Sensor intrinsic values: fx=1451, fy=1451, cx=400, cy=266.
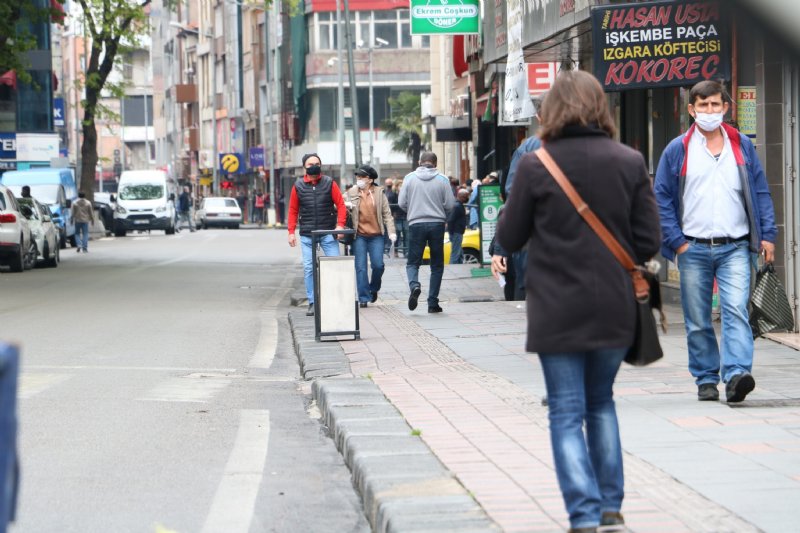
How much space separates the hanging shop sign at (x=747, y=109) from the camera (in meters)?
12.7

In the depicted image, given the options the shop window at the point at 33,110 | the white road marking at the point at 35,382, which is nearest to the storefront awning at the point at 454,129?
the white road marking at the point at 35,382

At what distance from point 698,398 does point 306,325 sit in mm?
7292

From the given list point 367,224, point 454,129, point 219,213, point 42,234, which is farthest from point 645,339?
point 219,213

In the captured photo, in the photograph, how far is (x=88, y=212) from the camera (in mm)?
40656

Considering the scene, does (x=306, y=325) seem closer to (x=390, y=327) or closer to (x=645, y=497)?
(x=390, y=327)

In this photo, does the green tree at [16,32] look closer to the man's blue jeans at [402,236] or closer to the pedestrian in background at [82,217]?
the pedestrian in background at [82,217]

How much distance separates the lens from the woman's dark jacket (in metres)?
4.67

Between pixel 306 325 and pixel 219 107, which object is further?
pixel 219 107

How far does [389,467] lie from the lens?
643 cm

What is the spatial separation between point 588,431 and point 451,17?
2200 cm

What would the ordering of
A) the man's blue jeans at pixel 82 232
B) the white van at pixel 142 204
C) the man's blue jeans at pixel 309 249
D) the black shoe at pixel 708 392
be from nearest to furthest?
the black shoe at pixel 708 392
the man's blue jeans at pixel 309 249
the man's blue jeans at pixel 82 232
the white van at pixel 142 204

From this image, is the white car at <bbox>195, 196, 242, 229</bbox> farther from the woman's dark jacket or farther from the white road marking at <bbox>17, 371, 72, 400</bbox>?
the woman's dark jacket

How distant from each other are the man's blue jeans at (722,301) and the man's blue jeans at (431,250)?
26.2 feet

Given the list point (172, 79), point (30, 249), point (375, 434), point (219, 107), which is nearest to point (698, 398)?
point (375, 434)
